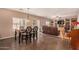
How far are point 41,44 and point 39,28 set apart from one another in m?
0.35

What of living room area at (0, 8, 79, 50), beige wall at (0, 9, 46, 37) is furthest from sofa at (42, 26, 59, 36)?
beige wall at (0, 9, 46, 37)

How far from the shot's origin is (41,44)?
10.6 ft

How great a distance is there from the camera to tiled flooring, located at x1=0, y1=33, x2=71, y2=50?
10.5ft

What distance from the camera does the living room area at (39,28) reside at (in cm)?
317

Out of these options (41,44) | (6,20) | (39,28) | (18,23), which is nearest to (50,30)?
(39,28)

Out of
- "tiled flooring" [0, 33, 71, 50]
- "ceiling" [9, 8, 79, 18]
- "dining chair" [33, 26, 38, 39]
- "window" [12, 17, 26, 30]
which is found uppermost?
"ceiling" [9, 8, 79, 18]

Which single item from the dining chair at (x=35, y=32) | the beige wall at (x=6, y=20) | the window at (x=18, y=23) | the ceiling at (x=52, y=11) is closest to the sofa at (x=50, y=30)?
the dining chair at (x=35, y=32)

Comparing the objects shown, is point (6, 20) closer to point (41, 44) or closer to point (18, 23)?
point (18, 23)

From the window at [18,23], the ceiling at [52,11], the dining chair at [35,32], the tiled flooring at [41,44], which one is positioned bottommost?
the tiled flooring at [41,44]

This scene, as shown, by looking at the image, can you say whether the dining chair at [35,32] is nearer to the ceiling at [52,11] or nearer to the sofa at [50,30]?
the sofa at [50,30]

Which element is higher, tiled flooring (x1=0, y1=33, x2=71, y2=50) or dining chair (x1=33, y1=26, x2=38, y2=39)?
dining chair (x1=33, y1=26, x2=38, y2=39)

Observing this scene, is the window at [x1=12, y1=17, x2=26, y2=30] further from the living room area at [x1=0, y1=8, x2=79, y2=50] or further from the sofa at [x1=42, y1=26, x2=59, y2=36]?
the sofa at [x1=42, y1=26, x2=59, y2=36]
